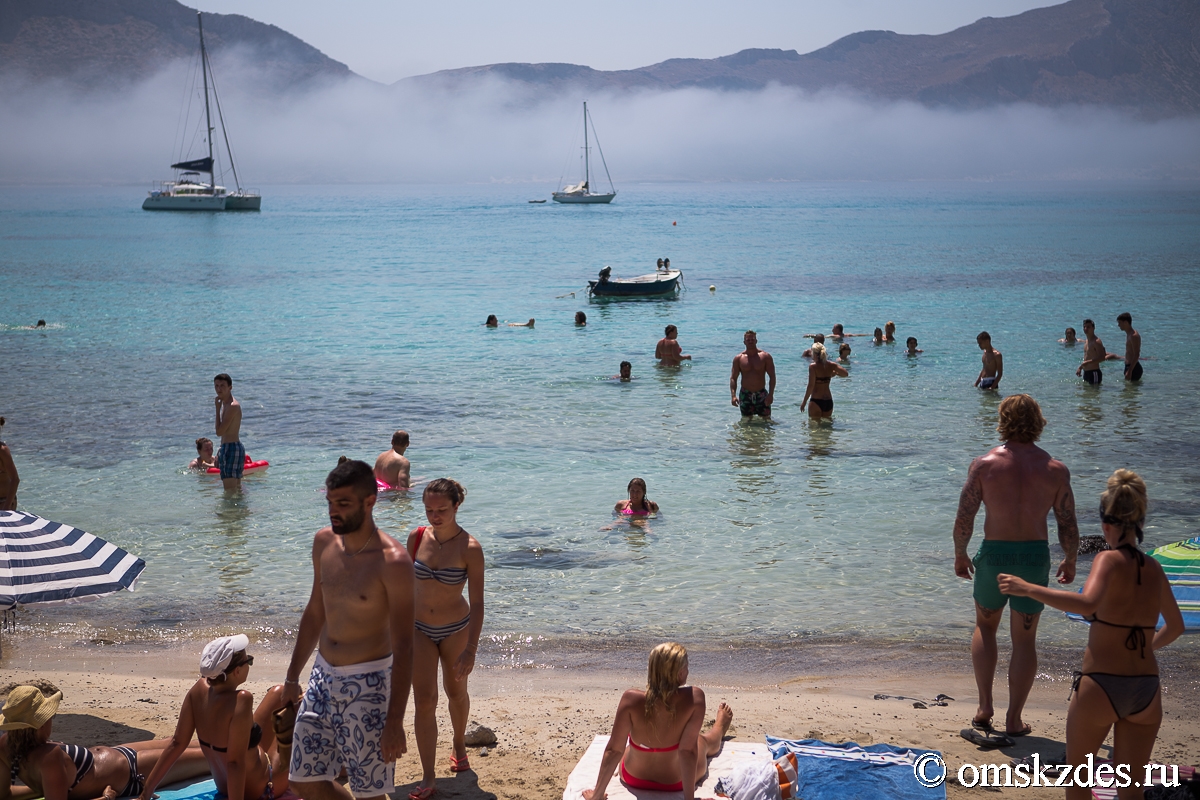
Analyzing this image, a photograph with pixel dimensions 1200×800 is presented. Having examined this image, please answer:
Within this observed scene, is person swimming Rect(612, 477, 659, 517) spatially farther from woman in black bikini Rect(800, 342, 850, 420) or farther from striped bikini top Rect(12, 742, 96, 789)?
striped bikini top Rect(12, 742, 96, 789)

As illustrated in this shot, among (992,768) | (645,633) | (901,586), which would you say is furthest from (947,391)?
(992,768)

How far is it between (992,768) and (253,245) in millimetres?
75668

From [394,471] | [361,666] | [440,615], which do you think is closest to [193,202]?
[394,471]

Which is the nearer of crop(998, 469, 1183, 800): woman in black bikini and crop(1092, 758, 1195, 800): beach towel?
crop(998, 469, 1183, 800): woman in black bikini

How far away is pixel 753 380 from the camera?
52.5 ft

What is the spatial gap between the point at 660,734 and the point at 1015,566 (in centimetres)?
226

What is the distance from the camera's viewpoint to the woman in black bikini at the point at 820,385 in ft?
51.7

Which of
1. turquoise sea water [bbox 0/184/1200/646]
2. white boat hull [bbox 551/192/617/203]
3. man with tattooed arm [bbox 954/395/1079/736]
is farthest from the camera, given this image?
white boat hull [bbox 551/192/617/203]

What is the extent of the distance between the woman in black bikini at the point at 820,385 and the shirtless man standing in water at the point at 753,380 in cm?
65

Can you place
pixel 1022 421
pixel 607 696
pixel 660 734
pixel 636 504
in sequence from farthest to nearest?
pixel 636 504
pixel 607 696
pixel 1022 421
pixel 660 734

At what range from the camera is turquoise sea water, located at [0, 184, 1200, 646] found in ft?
31.3

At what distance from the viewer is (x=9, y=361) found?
2447 cm

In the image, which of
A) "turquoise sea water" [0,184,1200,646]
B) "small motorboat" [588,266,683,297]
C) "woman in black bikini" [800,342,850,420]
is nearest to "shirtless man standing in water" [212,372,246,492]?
"turquoise sea water" [0,184,1200,646]

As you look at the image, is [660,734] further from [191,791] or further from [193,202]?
[193,202]
